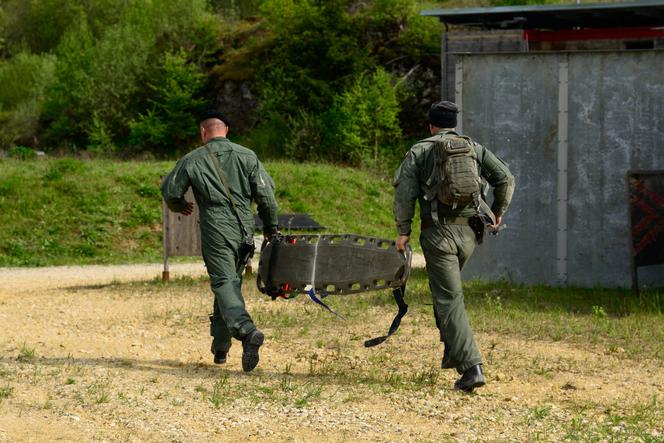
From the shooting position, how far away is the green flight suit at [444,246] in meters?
7.54

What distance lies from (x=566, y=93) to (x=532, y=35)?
1016 cm

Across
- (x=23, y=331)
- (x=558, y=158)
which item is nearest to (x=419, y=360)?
(x=23, y=331)

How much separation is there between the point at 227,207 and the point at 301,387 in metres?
1.50

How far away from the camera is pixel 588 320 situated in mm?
10977

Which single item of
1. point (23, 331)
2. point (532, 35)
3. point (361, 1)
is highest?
point (361, 1)

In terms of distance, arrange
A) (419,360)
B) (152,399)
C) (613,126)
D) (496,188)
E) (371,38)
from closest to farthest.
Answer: (152,399) → (496,188) → (419,360) → (613,126) → (371,38)

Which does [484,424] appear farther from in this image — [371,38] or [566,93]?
[371,38]

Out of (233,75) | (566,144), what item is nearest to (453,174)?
(566,144)

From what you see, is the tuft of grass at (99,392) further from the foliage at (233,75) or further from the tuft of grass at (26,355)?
the foliage at (233,75)

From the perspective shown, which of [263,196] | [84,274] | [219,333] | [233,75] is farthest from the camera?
[233,75]

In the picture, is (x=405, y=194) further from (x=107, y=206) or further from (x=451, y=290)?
(x=107, y=206)

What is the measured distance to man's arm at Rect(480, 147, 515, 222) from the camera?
780cm

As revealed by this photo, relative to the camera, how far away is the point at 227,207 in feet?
27.4

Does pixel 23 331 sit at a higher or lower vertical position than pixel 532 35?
lower
